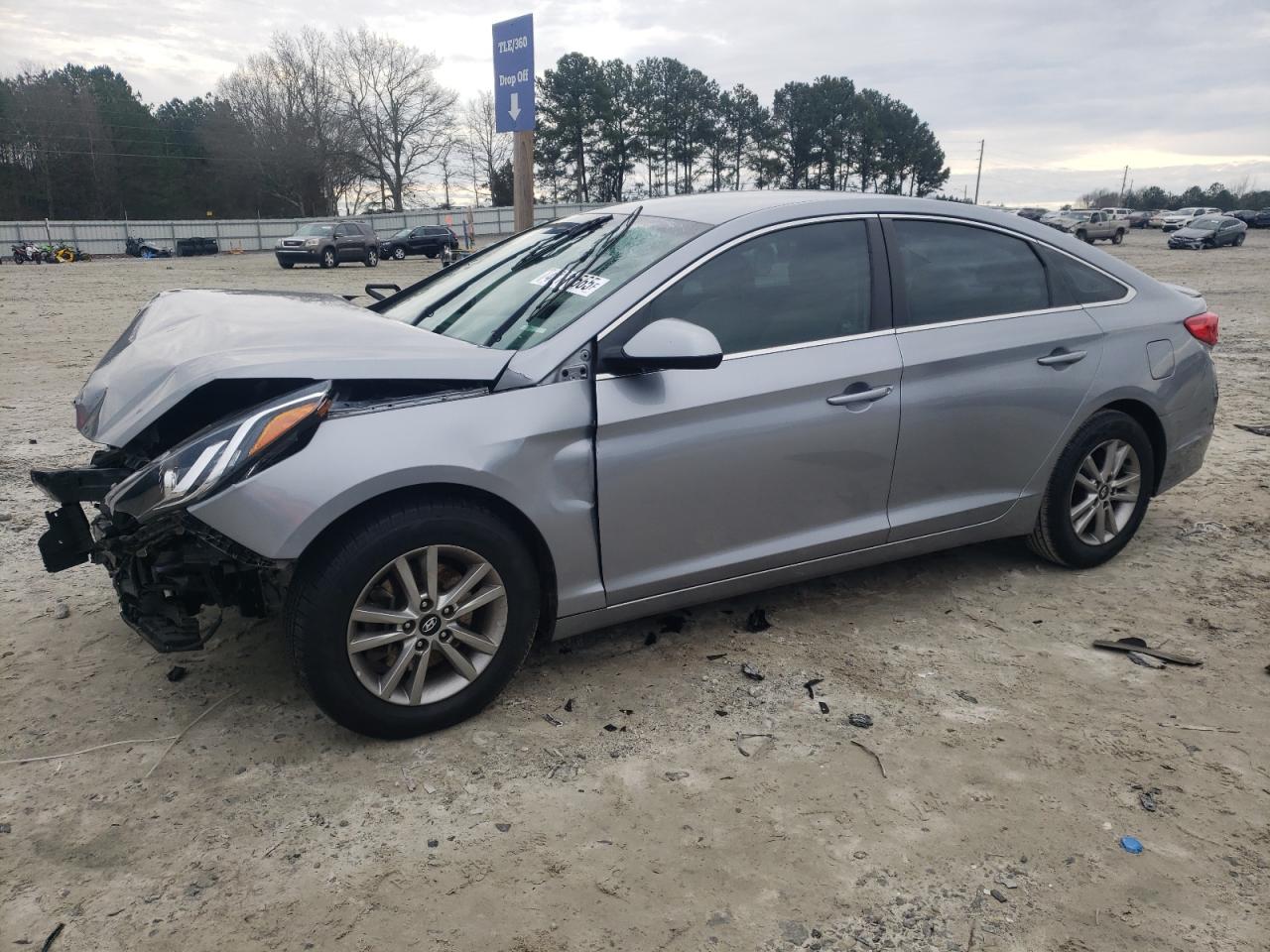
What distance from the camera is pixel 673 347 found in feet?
9.71

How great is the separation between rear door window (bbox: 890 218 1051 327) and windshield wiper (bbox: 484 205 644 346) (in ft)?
3.80

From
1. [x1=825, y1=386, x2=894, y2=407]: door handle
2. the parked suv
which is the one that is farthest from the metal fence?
[x1=825, y1=386, x2=894, y2=407]: door handle

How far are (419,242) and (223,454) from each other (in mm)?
36278

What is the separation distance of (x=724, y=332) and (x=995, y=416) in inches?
51.9

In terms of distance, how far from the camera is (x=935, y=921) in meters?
2.28

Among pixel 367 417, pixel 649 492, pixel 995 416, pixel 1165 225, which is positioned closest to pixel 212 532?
pixel 367 417

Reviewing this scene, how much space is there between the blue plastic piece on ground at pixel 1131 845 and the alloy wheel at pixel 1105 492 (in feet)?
6.63

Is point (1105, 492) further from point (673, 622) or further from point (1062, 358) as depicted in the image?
point (673, 622)

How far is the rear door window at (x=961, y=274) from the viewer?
379 cm

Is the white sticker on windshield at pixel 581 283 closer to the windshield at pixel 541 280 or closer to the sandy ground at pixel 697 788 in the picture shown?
the windshield at pixel 541 280

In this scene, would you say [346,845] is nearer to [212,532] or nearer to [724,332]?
[212,532]

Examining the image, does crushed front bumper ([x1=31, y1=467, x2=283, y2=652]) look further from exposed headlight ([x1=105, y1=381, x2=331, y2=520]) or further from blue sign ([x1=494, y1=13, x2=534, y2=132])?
blue sign ([x1=494, y1=13, x2=534, y2=132])

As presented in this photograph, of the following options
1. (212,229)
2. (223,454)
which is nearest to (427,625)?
(223,454)

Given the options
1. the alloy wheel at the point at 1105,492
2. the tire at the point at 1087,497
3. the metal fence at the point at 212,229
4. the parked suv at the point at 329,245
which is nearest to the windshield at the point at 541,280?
the tire at the point at 1087,497
